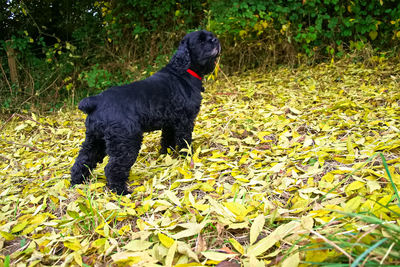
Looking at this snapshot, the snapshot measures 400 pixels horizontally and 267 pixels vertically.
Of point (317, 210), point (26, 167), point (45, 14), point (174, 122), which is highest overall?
point (45, 14)

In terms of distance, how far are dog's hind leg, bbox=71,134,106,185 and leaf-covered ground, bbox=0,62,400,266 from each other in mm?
112

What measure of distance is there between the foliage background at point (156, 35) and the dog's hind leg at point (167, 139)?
146 inches

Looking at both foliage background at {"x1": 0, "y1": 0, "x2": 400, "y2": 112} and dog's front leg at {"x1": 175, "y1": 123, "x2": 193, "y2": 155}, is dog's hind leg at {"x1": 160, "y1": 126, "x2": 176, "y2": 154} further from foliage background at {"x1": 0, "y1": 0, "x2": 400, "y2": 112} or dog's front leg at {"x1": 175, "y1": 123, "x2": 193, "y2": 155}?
foliage background at {"x1": 0, "y1": 0, "x2": 400, "y2": 112}

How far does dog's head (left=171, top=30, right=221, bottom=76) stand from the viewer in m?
3.01

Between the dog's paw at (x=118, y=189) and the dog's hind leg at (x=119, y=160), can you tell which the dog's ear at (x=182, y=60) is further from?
the dog's paw at (x=118, y=189)

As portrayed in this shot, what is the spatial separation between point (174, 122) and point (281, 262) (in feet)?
6.26

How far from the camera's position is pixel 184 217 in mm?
1820

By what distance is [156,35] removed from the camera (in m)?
7.77

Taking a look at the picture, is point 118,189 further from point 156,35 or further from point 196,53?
point 156,35

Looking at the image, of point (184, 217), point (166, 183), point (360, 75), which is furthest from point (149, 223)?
point (360, 75)

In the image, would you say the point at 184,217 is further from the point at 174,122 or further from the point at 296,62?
the point at 296,62

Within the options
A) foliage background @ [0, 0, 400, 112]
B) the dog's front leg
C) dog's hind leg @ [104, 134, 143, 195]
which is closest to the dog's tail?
dog's hind leg @ [104, 134, 143, 195]

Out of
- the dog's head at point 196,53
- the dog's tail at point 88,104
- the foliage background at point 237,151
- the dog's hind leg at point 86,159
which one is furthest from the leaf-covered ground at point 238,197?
the dog's head at point 196,53

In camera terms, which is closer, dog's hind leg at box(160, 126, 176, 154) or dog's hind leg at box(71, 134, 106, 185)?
dog's hind leg at box(71, 134, 106, 185)
